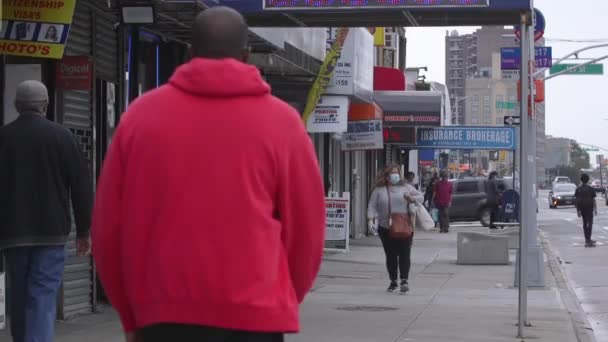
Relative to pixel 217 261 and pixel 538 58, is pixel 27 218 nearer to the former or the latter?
pixel 217 261

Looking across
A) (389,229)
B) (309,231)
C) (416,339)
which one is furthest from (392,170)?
(309,231)

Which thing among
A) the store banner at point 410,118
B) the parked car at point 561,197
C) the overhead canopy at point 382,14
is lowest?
the parked car at point 561,197

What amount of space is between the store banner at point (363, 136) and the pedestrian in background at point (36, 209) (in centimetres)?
1865

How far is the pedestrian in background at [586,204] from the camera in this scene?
96.2 ft

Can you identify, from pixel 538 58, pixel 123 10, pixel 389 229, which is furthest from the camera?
pixel 538 58

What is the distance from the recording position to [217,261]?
3455 millimetres

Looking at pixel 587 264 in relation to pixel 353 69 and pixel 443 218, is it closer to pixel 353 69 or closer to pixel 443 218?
pixel 353 69

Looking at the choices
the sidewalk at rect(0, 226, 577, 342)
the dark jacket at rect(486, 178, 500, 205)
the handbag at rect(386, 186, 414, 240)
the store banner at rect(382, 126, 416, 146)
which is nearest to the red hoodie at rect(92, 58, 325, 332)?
the sidewalk at rect(0, 226, 577, 342)

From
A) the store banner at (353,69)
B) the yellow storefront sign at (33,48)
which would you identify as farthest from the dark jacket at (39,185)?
the store banner at (353,69)

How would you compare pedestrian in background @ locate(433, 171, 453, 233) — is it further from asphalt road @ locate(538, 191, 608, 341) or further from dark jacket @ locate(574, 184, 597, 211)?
dark jacket @ locate(574, 184, 597, 211)

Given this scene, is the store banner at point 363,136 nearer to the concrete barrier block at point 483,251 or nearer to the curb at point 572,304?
the concrete barrier block at point 483,251

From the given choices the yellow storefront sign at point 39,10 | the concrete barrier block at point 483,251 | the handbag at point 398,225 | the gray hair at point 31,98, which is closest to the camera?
the gray hair at point 31,98

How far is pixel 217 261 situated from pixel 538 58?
21.7 meters

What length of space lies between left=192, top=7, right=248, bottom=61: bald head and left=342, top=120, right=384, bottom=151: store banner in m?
22.0
